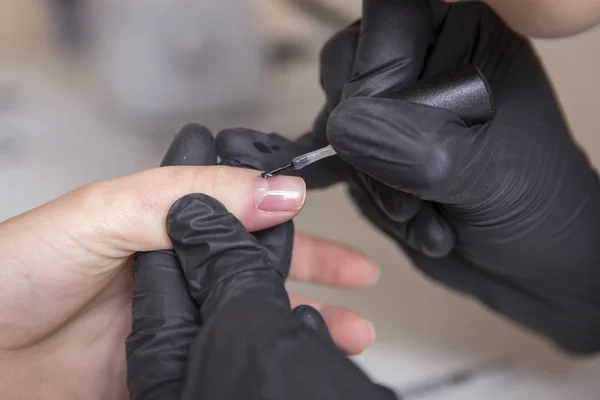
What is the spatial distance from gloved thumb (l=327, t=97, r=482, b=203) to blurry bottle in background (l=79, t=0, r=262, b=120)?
1.69ft

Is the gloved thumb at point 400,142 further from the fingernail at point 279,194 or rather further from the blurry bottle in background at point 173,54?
the blurry bottle in background at point 173,54

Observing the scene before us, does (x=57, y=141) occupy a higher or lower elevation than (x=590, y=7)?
lower

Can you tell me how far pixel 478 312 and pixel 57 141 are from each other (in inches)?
29.0

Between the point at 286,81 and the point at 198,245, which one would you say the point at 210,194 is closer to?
the point at 198,245

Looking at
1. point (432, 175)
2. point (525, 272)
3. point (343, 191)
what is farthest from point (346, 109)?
point (343, 191)

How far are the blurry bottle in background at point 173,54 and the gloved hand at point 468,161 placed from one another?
354 mm

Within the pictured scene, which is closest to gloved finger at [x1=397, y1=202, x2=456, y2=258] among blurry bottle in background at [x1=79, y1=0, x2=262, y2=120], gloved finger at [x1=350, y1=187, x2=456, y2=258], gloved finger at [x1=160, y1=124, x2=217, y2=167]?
gloved finger at [x1=350, y1=187, x2=456, y2=258]

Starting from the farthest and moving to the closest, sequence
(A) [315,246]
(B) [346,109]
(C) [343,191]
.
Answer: (C) [343,191], (A) [315,246], (B) [346,109]

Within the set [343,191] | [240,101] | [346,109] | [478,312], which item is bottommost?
[478,312]

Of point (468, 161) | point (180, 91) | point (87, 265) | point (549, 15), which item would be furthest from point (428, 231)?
point (180, 91)

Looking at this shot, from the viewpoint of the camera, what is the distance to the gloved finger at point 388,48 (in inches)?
21.7

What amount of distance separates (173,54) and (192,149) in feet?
1.39

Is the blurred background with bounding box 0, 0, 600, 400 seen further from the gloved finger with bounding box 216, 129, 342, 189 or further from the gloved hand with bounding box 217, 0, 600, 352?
the gloved finger with bounding box 216, 129, 342, 189

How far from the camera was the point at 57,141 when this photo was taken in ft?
3.13
